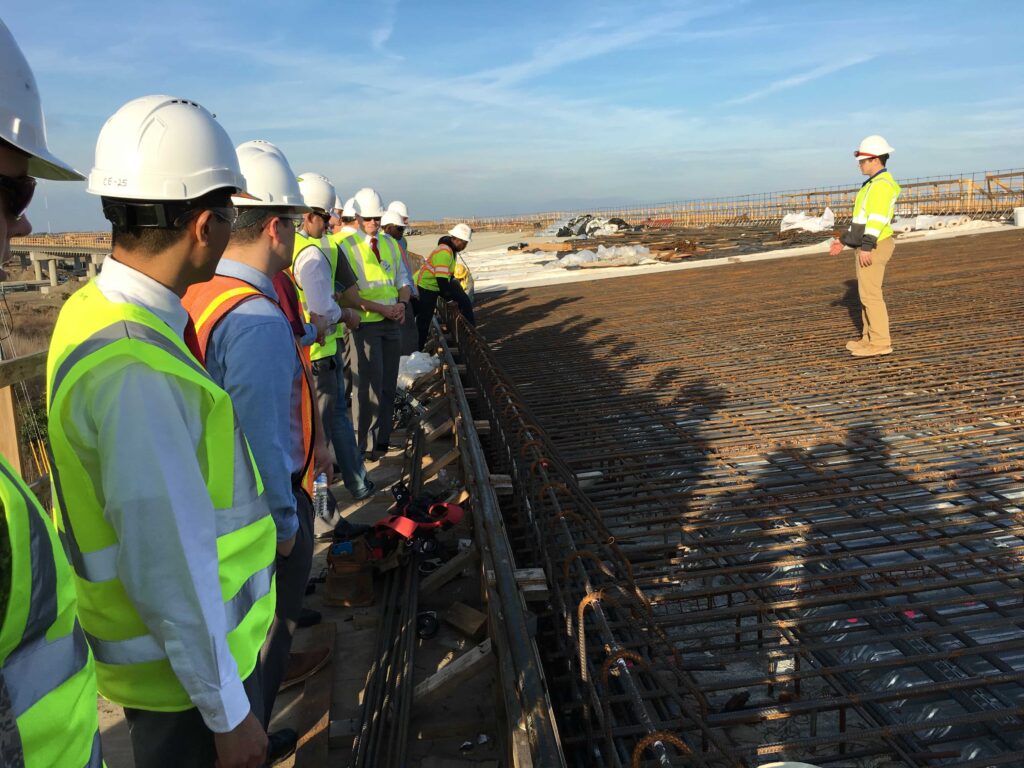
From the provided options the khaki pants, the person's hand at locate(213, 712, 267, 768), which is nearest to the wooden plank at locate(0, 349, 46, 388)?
the person's hand at locate(213, 712, 267, 768)

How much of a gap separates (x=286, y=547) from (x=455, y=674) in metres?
0.97

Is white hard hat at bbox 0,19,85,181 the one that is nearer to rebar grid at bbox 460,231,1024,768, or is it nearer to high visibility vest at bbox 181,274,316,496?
high visibility vest at bbox 181,274,316,496

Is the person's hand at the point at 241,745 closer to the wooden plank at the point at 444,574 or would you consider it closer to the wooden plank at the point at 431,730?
the wooden plank at the point at 431,730

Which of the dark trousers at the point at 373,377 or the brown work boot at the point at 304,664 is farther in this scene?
the dark trousers at the point at 373,377

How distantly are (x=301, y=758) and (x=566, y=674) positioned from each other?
3.38 feet

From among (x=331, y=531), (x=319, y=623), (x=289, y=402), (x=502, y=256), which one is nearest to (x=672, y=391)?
(x=331, y=531)

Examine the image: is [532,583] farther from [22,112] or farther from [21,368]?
[21,368]

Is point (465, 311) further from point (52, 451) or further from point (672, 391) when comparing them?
point (52, 451)

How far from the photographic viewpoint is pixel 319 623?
3.74 metres

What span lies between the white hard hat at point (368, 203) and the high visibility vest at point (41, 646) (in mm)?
5613

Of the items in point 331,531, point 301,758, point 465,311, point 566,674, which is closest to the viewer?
point 566,674

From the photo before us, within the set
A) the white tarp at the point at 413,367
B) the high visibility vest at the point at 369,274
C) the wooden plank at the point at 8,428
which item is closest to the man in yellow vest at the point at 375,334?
the high visibility vest at the point at 369,274

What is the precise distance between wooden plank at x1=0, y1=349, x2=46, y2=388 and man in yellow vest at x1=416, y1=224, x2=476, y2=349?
570 centimetres

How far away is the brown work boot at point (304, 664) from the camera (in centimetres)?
324
